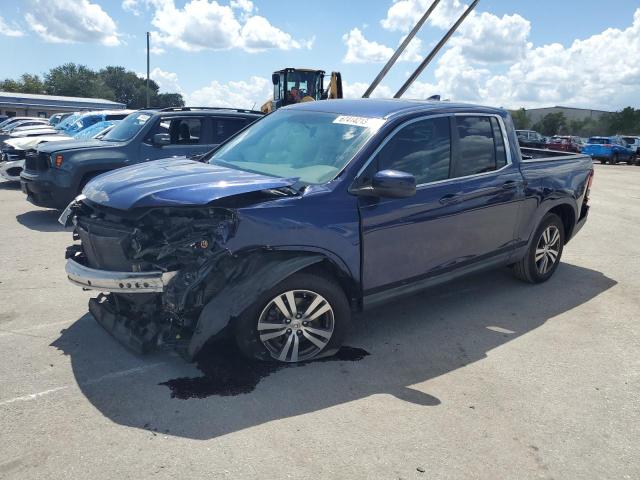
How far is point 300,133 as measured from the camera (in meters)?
4.63

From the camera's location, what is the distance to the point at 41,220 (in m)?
9.16

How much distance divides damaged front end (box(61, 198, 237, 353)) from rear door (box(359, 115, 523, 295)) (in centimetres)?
112

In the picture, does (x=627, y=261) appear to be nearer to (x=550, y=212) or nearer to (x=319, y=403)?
(x=550, y=212)

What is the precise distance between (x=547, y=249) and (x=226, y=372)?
3973 mm

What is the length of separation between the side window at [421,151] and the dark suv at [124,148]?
515 cm

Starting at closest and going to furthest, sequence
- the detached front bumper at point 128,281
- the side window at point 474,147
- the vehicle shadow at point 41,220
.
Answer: the detached front bumper at point 128,281, the side window at point 474,147, the vehicle shadow at point 41,220

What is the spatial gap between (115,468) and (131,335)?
3.83ft

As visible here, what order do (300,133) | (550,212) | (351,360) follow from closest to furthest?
(351,360), (300,133), (550,212)

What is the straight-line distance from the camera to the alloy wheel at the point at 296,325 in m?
3.75

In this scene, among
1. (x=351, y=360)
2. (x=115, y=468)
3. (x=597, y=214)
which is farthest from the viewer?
(x=597, y=214)

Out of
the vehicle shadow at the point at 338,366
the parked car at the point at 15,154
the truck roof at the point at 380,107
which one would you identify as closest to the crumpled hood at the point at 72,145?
the parked car at the point at 15,154

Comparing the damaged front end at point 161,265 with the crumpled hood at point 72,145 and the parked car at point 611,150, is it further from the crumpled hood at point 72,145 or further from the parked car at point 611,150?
the parked car at point 611,150

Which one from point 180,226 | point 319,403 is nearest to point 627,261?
point 319,403

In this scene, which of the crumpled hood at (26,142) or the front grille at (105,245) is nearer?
the front grille at (105,245)
